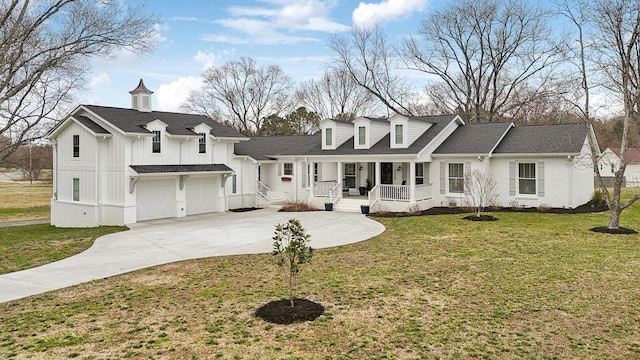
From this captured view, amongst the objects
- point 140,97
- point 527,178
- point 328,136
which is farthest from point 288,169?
point 527,178

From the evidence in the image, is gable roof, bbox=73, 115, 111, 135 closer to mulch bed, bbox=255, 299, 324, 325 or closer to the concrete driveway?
the concrete driveway

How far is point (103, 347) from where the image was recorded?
19.5 ft

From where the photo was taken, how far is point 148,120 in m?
21.0

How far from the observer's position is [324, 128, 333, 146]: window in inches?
984

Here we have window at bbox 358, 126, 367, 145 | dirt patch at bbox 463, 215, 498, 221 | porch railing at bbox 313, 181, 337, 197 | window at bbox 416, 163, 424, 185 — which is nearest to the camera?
dirt patch at bbox 463, 215, 498, 221

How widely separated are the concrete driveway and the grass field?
47.7ft

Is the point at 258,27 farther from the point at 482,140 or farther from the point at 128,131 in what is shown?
the point at 482,140

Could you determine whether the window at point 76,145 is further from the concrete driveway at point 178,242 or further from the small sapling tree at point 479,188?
the small sapling tree at point 479,188

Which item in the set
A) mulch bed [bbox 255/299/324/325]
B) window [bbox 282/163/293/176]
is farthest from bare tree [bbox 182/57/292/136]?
mulch bed [bbox 255/299/324/325]

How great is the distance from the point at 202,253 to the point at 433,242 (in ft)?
23.2

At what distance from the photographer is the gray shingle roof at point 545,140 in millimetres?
20016

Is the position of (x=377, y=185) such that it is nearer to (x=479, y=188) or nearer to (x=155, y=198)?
(x=479, y=188)

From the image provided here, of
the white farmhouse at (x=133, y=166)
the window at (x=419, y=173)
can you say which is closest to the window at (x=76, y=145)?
the white farmhouse at (x=133, y=166)

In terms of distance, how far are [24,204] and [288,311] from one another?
3599 centimetres
